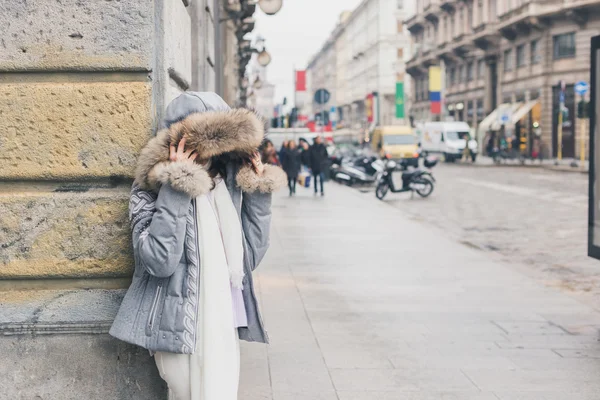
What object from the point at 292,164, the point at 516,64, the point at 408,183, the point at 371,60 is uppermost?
the point at 371,60

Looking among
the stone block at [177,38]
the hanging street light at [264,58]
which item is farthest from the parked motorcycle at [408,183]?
the stone block at [177,38]

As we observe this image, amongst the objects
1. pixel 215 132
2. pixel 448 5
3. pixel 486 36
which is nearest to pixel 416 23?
pixel 448 5

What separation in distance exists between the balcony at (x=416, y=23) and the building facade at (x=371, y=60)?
1107cm

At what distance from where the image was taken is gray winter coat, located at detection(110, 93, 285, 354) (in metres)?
3.27

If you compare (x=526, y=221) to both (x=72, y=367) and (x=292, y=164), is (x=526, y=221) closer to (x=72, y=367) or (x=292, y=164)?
(x=292, y=164)

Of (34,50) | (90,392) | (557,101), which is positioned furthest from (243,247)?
(557,101)

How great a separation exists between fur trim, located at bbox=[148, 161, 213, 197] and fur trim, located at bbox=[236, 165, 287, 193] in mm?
216

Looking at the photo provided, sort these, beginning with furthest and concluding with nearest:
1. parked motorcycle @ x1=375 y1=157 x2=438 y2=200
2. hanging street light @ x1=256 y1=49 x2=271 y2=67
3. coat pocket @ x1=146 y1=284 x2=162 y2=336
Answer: hanging street light @ x1=256 y1=49 x2=271 y2=67 → parked motorcycle @ x1=375 y1=157 x2=438 y2=200 → coat pocket @ x1=146 y1=284 x2=162 y2=336

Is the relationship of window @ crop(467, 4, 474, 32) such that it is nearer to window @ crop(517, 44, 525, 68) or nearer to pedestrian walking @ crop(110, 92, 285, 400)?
window @ crop(517, 44, 525, 68)

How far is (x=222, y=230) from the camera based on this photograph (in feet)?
11.4

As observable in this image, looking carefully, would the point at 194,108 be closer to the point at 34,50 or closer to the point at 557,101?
the point at 34,50

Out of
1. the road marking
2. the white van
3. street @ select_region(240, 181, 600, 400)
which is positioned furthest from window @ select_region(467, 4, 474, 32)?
street @ select_region(240, 181, 600, 400)

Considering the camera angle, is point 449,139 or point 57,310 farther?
point 449,139

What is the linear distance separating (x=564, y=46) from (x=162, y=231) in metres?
48.2
